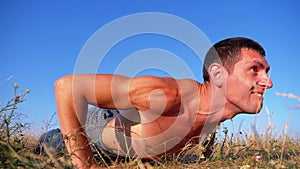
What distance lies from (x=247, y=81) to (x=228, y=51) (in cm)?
43

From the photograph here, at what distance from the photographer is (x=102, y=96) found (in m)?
2.98

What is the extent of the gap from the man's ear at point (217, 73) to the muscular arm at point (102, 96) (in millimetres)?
627

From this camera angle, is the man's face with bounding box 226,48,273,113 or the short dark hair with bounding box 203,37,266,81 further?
the short dark hair with bounding box 203,37,266,81

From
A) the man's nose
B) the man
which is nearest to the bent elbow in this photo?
the man

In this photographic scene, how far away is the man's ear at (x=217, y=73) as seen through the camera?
375 centimetres

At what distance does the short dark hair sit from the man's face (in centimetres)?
7

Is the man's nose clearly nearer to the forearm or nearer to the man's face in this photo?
the man's face

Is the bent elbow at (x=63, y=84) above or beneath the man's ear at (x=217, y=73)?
beneath

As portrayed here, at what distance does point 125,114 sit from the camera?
3.54m

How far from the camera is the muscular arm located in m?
2.79

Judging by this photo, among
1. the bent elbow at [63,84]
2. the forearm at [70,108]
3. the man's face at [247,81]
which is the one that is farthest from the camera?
the man's face at [247,81]

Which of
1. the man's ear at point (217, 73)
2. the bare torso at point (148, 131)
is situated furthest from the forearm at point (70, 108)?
the man's ear at point (217, 73)

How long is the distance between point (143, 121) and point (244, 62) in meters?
1.24

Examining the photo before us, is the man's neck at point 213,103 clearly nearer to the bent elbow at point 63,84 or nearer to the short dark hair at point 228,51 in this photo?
the short dark hair at point 228,51
